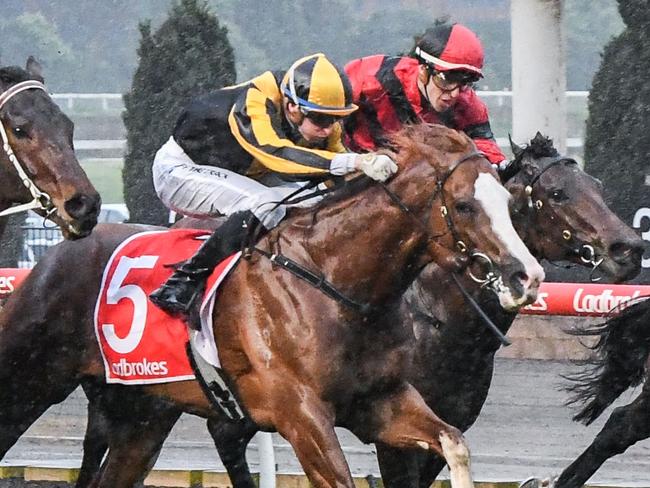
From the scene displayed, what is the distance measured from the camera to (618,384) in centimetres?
639

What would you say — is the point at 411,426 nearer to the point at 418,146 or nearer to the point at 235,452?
the point at 418,146

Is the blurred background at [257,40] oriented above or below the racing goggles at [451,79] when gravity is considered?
below

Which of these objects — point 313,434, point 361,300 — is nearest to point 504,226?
point 361,300

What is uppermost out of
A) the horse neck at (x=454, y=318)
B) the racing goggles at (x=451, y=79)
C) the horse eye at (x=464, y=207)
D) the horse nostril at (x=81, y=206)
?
the horse nostril at (x=81, y=206)

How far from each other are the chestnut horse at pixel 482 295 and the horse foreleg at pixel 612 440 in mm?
840

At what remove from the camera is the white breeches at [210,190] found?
4875 mm

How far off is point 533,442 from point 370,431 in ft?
10.6

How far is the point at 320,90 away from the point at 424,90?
77 centimetres

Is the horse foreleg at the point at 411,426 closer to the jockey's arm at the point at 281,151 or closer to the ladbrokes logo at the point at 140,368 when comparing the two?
the jockey's arm at the point at 281,151

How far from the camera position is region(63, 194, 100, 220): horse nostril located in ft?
14.2

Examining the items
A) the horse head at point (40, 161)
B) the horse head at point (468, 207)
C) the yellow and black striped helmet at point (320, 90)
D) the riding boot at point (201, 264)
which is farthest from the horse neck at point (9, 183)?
the horse head at point (468, 207)

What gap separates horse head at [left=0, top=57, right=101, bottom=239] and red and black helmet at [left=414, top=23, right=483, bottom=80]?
4.39 feet

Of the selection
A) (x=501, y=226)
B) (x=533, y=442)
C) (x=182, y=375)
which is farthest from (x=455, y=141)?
(x=533, y=442)

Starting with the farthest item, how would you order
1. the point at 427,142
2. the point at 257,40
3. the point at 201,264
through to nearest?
the point at 257,40, the point at 201,264, the point at 427,142
